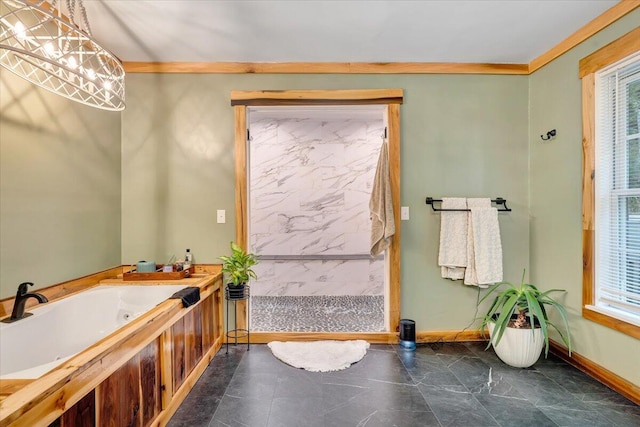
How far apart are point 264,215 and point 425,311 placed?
260cm

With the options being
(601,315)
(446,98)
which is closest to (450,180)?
(446,98)

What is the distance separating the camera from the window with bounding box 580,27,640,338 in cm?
205

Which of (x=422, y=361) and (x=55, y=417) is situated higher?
(x=55, y=417)

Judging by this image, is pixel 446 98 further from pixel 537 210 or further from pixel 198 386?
pixel 198 386

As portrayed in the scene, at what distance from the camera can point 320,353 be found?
2613 millimetres

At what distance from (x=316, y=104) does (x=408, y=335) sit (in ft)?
7.09

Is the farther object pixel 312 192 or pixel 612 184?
pixel 312 192

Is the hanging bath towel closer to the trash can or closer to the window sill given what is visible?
the trash can

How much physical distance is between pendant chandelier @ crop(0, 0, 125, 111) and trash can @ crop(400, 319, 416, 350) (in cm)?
257

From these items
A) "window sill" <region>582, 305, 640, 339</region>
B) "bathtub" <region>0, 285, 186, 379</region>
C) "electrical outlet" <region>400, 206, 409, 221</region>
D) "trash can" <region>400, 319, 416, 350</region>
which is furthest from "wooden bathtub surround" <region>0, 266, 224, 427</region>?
"window sill" <region>582, 305, 640, 339</region>

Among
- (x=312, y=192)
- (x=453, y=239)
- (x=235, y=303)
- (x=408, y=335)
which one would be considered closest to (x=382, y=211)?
(x=453, y=239)

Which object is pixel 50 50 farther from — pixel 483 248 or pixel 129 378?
pixel 483 248

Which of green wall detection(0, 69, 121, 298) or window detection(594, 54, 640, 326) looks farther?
window detection(594, 54, 640, 326)

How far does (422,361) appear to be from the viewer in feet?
8.21
